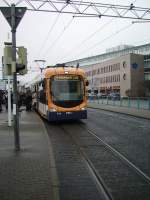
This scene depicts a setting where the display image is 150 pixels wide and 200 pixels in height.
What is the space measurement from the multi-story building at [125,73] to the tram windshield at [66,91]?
7775cm

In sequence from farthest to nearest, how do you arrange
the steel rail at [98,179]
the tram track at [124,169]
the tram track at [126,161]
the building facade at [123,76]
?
the building facade at [123,76], the tram track at [126,161], the tram track at [124,169], the steel rail at [98,179]

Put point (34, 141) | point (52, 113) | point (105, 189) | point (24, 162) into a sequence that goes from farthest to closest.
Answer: point (52, 113)
point (34, 141)
point (24, 162)
point (105, 189)

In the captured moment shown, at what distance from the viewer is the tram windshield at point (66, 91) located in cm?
2239

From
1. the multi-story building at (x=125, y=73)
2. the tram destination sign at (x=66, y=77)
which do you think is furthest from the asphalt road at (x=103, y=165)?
the multi-story building at (x=125, y=73)

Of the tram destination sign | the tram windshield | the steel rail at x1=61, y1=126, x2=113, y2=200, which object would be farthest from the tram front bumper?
the steel rail at x1=61, y1=126, x2=113, y2=200

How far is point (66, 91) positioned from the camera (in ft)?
73.9

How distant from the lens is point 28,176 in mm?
8148

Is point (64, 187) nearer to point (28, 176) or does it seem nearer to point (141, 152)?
point (28, 176)

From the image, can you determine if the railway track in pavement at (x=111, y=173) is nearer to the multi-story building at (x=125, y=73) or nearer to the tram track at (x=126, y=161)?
the tram track at (x=126, y=161)

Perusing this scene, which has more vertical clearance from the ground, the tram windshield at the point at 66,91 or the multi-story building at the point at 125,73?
the multi-story building at the point at 125,73

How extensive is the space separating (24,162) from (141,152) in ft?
12.4

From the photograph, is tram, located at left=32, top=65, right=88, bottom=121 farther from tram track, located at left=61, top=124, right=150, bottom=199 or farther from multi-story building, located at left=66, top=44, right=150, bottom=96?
multi-story building, located at left=66, top=44, right=150, bottom=96

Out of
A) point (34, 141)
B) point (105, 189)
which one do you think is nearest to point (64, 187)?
point (105, 189)

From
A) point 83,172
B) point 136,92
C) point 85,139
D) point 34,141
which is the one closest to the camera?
point 83,172
